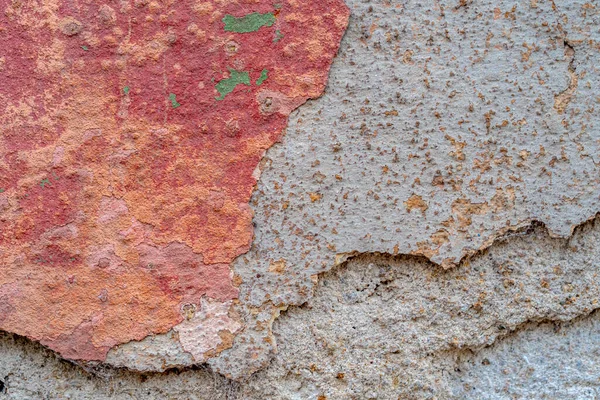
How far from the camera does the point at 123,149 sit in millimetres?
635

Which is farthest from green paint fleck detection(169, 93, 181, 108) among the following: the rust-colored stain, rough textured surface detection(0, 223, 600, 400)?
rough textured surface detection(0, 223, 600, 400)

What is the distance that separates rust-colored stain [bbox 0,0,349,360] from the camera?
2.07 ft

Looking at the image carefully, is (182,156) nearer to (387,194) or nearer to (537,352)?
(387,194)

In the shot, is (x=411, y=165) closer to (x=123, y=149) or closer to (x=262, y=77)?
(x=262, y=77)

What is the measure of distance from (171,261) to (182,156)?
12 centimetres

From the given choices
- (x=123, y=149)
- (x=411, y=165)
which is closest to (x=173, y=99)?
(x=123, y=149)

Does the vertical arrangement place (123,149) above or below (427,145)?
below

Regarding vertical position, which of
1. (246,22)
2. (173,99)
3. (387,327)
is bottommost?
(387,327)

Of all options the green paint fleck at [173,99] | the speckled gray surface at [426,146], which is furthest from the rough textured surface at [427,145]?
the green paint fleck at [173,99]

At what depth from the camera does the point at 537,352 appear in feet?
2.22

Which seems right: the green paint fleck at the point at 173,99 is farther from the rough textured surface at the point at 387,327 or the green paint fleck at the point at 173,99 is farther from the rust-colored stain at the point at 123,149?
the rough textured surface at the point at 387,327

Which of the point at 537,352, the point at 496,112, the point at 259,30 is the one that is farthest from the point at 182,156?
the point at 537,352

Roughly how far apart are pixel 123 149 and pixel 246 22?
0.19 m

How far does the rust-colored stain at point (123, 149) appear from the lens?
2.07 ft
